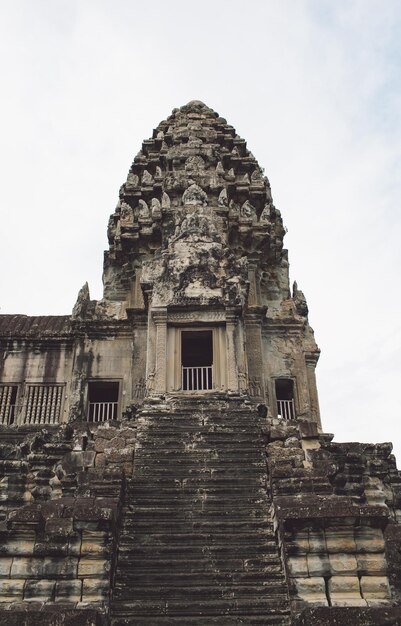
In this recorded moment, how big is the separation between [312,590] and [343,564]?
0.57 m

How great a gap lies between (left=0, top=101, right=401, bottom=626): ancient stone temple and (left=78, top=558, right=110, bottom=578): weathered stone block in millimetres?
15

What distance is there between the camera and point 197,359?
17.6 m

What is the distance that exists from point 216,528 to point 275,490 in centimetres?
114

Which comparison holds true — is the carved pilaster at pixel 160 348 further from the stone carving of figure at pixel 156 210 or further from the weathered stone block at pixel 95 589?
the weathered stone block at pixel 95 589

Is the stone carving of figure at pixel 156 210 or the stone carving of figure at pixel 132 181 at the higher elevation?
the stone carving of figure at pixel 132 181

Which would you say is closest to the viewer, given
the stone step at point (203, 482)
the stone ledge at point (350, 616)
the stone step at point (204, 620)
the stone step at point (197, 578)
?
the stone ledge at point (350, 616)

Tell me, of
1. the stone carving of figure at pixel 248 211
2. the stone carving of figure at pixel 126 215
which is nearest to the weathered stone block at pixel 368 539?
the stone carving of figure at pixel 248 211

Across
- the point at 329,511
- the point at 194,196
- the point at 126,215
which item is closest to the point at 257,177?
the point at 194,196

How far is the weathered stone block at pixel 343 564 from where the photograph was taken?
834cm

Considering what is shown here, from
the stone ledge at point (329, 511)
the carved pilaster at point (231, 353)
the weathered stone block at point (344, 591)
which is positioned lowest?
the weathered stone block at point (344, 591)

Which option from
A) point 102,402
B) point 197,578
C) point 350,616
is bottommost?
point 350,616

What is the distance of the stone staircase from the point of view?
27.3 feet

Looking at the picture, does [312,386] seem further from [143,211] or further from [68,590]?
[68,590]

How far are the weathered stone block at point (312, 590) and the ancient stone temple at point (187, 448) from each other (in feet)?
0.07
